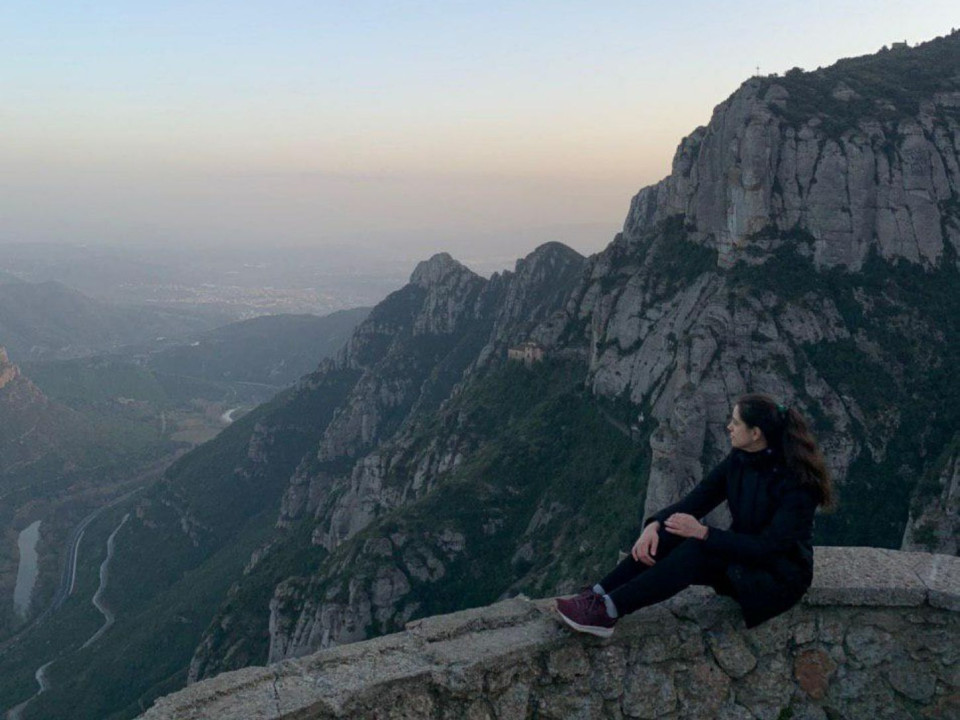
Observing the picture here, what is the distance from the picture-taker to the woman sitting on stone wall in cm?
719

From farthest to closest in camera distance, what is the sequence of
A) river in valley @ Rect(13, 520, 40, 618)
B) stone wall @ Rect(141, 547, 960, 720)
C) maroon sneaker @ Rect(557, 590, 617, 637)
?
river in valley @ Rect(13, 520, 40, 618)
maroon sneaker @ Rect(557, 590, 617, 637)
stone wall @ Rect(141, 547, 960, 720)

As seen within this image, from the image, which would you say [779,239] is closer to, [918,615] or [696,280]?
[696,280]

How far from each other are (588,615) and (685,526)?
1.30m

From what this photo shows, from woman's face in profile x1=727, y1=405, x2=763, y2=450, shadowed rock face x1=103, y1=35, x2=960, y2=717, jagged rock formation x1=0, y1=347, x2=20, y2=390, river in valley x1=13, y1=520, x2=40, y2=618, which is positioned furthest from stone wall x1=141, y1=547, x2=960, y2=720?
jagged rock formation x1=0, y1=347, x2=20, y2=390

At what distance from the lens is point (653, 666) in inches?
291

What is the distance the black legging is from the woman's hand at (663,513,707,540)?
0.33ft

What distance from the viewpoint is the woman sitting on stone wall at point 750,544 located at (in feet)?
23.6

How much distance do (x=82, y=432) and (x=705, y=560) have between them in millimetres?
189483

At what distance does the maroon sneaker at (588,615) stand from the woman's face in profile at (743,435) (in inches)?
85.2

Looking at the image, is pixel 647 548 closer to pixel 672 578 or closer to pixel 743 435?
pixel 672 578

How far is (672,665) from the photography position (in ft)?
24.4

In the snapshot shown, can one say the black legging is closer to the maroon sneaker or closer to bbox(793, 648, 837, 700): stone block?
the maroon sneaker

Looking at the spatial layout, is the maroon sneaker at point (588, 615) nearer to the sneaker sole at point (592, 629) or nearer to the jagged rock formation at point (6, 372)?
the sneaker sole at point (592, 629)

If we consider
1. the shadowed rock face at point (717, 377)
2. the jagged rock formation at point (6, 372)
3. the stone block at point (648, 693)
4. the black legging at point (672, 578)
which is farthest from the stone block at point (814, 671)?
the jagged rock formation at point (6, 372)
